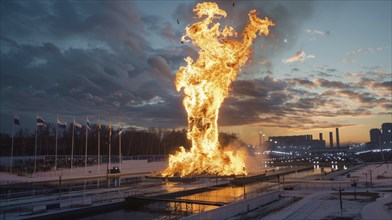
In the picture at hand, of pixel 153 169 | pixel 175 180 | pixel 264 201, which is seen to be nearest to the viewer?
pixel 264 201

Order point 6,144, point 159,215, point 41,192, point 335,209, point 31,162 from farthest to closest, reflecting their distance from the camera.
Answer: point 6,144 → point 31,162 → point 41,192 → point 159,215 → point 335,209

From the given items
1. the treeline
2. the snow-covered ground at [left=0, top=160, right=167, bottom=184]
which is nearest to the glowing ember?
the snow-covered ground at [left=0, top=160, right=167, bottom=184]

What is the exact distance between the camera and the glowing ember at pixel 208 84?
203ft

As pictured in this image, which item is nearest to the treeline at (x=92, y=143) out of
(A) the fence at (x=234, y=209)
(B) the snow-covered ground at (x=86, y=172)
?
(B) the snow-covered ground at (x=86, y=172)

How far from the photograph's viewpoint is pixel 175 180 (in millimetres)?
61406

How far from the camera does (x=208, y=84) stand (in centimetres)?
6362

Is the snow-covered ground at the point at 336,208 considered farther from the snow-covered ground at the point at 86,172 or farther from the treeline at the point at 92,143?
the treeline at the point at 92,143

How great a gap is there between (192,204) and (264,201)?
25.4 feet

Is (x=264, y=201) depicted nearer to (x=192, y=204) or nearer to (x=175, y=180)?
(x=192, y=204)

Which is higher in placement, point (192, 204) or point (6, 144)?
point (6, 144)

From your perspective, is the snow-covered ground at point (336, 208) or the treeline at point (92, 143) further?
the treeline at point (92, 143)

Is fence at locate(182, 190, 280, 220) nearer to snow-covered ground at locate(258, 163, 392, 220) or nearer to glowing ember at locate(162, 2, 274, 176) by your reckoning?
snow-covered ground at locate(258, 163, 392, 220)

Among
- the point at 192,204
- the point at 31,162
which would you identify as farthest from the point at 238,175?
the point at 31,162

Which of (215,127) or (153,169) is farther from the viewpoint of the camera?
(153,169)
